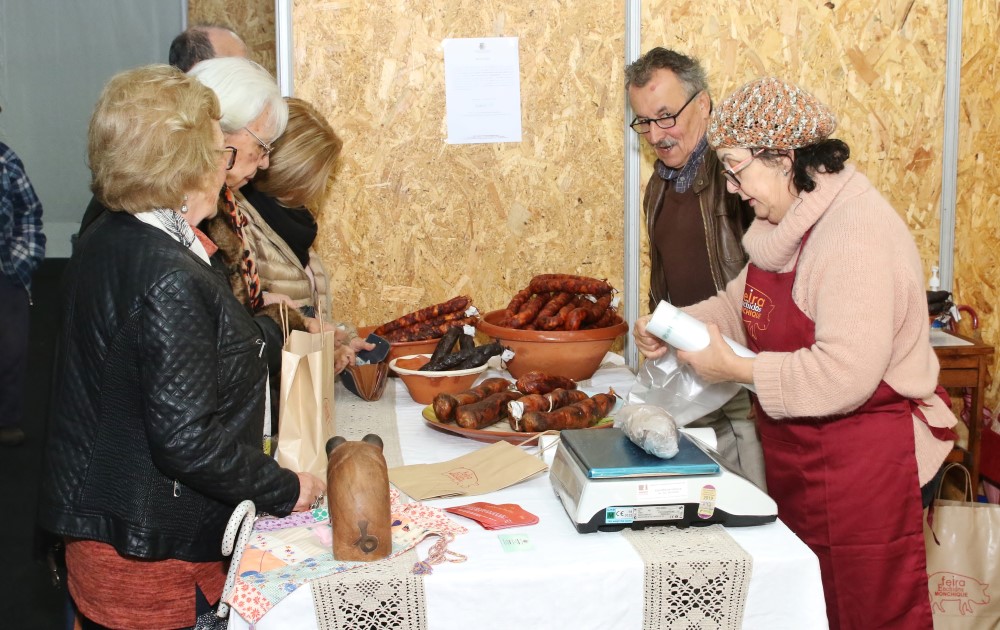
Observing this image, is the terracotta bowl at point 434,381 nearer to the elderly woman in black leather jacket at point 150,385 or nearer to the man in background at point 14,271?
the elderly woman in black leather jacket at point 150,385

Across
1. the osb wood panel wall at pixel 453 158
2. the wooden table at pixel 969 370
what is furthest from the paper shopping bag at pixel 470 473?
the wooden table at pixel 969 370

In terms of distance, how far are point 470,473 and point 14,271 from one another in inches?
177

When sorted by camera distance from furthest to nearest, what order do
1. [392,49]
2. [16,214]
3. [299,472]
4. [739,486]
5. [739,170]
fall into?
[16,214] → [392,49] → [739,170] → [299,472] → [739,486]

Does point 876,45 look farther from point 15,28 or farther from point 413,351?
point 15,28

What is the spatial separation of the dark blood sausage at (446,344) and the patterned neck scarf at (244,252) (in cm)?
63

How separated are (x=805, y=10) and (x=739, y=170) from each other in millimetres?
1959

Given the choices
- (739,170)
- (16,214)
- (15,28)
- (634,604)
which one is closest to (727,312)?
(739,170)

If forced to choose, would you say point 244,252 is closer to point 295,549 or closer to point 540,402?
point 540,402

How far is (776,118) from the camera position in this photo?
234cm

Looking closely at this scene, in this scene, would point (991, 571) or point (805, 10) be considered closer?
point (991, 571)

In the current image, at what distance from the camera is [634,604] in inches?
71.6

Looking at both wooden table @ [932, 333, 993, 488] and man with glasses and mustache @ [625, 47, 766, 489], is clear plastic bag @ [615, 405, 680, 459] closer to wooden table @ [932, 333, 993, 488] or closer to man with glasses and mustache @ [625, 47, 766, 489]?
man with glasses and mustache @ [625, 47, 766, 489]

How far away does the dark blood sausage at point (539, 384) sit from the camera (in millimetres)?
2807

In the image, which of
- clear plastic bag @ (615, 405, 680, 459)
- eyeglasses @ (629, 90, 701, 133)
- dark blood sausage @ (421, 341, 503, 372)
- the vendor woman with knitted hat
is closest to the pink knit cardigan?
the vendor woman with knitted hat
